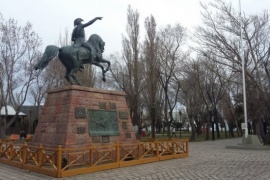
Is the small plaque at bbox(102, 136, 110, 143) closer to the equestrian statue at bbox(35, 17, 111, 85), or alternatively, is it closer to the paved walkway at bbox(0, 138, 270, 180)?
the paved walkway at bbox(0, 138, 270, 180)

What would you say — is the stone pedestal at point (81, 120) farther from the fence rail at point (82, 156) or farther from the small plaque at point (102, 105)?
the fence rail at point (82, 156)

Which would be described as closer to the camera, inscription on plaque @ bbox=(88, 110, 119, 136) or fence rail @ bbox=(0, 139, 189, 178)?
fence rail @ bbox=(0, 139, 189, 178)

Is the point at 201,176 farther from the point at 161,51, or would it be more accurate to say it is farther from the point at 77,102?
the point at 161,51

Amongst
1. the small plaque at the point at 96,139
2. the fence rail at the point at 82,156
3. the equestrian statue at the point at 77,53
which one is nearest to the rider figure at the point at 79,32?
the equestrian statue at the point at 77,53

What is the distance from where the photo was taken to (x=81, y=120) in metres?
12.0

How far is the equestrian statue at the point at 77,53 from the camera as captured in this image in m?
12.6

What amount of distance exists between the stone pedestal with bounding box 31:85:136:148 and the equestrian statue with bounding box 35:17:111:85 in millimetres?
1175

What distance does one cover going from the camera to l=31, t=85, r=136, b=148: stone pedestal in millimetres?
11555

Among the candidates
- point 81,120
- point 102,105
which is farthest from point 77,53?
point 81,120

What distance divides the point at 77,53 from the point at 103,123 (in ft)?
10.5

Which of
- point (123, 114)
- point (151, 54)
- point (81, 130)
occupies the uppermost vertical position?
point (151, 54)

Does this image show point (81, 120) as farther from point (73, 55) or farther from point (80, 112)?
point (73, 55)

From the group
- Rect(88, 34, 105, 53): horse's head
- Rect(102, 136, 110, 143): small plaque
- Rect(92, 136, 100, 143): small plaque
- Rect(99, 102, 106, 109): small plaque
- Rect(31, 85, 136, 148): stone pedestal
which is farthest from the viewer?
Rect(88, 34, 105, 53): horse's head

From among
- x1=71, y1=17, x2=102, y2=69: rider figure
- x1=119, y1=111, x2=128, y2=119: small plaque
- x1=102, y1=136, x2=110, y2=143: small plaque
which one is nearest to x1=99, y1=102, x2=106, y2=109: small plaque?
x1=119, y1=111, x2=128, y2=119: small plaque
